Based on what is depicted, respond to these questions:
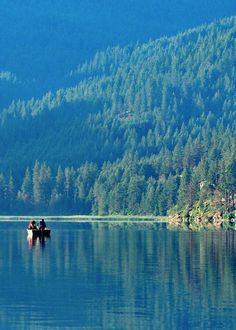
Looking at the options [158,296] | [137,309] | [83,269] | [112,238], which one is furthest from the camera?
[112,238]

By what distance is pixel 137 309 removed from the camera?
6975cm

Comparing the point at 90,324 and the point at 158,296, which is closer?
the point at 90,324

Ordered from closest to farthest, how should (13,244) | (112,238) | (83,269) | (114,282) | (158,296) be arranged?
(158,296), (114,282), (83,269), (13,244), (112,238)

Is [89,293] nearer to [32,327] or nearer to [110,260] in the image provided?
[32,327]

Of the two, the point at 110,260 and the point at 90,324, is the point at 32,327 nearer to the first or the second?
the point at 90,324

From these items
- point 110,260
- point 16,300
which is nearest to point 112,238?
point 110,260

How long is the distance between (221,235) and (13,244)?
28.3 metres

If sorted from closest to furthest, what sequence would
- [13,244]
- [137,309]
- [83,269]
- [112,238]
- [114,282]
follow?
[137,309] < [114,282] < [83,269] < [13,244] < [112,238]

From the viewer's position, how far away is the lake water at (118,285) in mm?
66062

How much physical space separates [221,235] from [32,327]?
82212 millimetres

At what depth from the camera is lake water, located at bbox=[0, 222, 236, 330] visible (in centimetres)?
6606

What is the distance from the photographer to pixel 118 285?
8094 cm

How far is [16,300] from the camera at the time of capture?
240 feet

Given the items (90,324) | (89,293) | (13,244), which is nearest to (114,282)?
(89,293)
